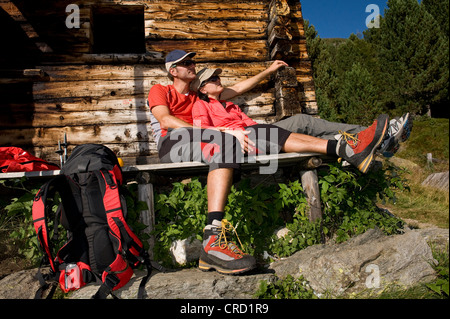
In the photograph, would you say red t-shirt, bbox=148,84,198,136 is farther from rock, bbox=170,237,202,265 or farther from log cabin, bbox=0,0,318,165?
rock, bbox=170,237,202,265

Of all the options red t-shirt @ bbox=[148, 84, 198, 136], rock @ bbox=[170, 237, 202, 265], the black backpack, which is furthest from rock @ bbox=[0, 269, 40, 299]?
red t-shirt @ bbox=[148, 84, 198, 136]

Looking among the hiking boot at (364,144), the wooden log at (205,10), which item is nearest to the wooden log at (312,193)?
the hiking boot at (364,144)

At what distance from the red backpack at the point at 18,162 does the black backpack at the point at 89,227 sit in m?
0.69

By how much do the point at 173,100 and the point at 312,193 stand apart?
2096mm

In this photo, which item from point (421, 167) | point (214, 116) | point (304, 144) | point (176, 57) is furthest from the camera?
point (421, 167)

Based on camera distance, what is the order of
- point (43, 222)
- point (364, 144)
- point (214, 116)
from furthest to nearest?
point (214, 116) < point (364, 144) < point (43, 222)

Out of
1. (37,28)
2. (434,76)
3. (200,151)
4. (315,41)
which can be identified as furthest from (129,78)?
(434,76)

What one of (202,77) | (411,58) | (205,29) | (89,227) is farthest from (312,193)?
(411,58)

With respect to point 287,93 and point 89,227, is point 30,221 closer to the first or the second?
point 89,227

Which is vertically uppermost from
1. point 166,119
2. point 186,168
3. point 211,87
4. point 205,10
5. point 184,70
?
point 205,10

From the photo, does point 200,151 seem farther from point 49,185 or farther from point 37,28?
point 37,28

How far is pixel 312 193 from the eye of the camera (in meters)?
3.35
